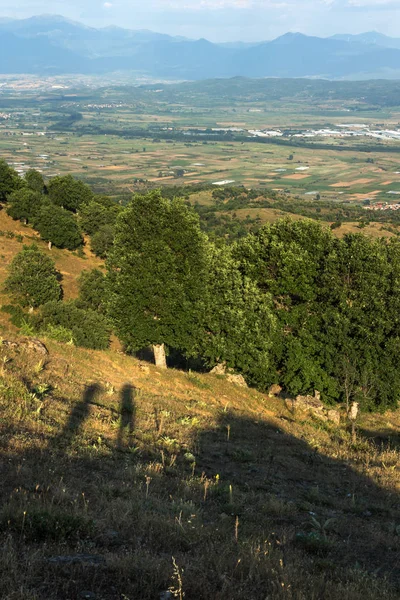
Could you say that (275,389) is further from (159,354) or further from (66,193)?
(66,193)

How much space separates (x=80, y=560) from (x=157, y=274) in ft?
75.6

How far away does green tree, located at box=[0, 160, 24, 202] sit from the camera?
3408 inches

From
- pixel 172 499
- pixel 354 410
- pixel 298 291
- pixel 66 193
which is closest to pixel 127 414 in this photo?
pixel 172 499

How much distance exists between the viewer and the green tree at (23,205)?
8162 cm

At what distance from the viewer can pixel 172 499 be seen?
11.2 metres

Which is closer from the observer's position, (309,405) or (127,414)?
(127,414)

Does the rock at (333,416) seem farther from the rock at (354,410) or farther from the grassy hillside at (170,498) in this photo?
the grassy hillside at (170,498)

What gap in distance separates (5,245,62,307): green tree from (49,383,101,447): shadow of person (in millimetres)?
33692

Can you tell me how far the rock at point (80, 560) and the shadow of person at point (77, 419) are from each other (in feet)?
18.2

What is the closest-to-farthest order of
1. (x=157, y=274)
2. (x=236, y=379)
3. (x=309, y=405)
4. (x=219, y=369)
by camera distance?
(x=157, y=274) → (x=309, y=405) → (x=236, y=379) → (x=219, y=369)

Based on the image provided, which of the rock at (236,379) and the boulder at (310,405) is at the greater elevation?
the rock at (236,379)

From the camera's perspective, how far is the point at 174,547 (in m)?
8.88

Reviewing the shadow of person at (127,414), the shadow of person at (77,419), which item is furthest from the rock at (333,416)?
the shadow of person at (77,419)

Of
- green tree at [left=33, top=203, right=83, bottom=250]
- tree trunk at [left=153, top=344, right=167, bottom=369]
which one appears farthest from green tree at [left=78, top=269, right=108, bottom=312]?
tree trunk at [left=153, top=344, right=167, bottom=369]
